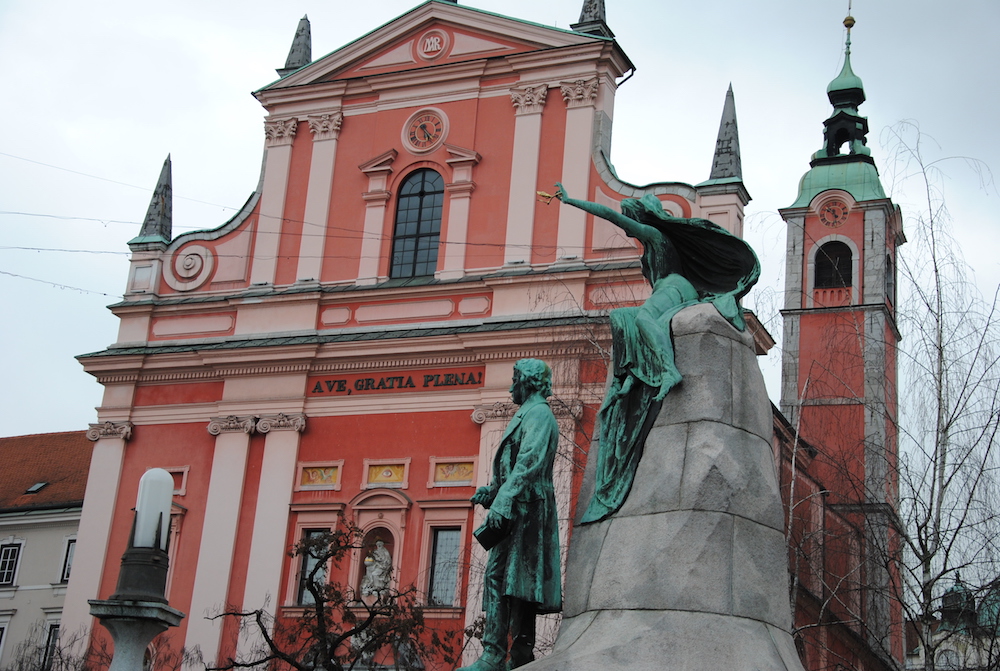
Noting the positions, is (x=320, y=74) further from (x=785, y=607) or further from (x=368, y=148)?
(x=785, y=607)

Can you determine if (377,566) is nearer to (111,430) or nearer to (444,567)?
(444,567)

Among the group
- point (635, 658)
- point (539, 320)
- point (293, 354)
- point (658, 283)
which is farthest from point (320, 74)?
point (635, 658)

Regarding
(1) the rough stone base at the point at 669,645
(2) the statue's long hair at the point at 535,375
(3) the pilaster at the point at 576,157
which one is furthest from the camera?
(3) the pilaster at the point at 576,157

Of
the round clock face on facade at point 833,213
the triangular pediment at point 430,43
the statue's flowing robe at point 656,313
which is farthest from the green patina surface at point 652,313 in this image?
the round clock face on facade at point 833,213

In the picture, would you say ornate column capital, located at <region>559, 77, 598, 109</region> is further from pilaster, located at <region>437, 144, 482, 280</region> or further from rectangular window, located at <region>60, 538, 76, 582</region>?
rectangular window, located at <region>60, 538, 76, 582</region>

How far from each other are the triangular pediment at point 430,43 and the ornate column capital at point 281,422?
6.33m

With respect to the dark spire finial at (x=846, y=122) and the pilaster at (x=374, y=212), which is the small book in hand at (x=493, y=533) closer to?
the pilaster at (x=374, y=212)

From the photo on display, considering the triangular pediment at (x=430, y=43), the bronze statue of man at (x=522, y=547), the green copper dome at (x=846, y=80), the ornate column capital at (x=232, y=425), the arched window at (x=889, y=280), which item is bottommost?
the bronze statue of man at (x=522, y=547)

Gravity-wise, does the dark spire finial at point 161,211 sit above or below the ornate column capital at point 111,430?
above

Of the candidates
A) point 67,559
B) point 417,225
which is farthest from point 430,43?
point 67,559

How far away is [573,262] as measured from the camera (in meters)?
21.8

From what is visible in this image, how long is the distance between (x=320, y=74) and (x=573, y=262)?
6.64m

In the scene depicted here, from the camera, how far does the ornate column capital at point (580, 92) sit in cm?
2280

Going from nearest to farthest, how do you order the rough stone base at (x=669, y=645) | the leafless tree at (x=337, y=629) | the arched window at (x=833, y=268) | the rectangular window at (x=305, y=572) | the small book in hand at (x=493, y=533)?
the rough stone base at (x=669, y=645), the small book in hand at (x=493, y=533), the leafless tree at (x=337, y=629), the rectangular window at (x=305, y=572), the arched window at (x=833, y=268)
